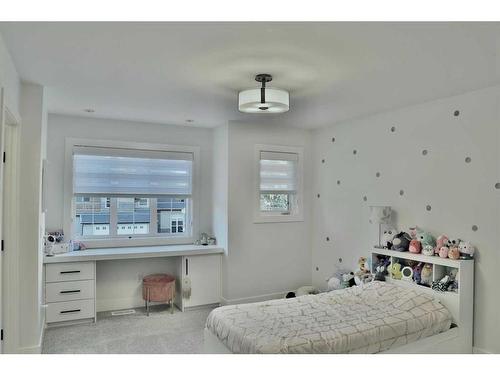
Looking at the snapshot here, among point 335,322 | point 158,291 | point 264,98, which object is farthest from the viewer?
point 158,291

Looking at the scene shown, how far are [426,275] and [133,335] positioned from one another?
2.94 meters

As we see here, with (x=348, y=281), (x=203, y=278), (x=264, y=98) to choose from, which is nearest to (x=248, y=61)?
(x=264, y=98)

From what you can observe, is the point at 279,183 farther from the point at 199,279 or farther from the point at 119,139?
the point at 119,139

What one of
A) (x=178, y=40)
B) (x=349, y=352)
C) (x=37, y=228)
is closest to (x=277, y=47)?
(x=178, y=40)

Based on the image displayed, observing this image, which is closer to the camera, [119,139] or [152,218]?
[119,139]

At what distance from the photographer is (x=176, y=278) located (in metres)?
5.07

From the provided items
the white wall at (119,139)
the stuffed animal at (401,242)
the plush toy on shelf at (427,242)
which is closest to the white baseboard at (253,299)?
the white wall at (119,139)

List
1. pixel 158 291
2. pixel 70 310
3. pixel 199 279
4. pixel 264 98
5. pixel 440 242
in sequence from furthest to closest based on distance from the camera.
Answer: pixel 199 279 < pixel 158 291 < pixel 70 310 < pixel 440 242 < pixel 264 98

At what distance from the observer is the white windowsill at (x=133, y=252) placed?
4215 mm

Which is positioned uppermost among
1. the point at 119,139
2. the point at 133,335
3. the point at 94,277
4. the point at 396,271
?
the point at 119,139

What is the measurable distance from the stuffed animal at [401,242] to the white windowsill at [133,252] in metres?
2.12

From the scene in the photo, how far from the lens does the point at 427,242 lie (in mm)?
3643

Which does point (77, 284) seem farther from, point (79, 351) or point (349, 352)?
point (349, 352)

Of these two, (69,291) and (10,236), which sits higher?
(10,236)
